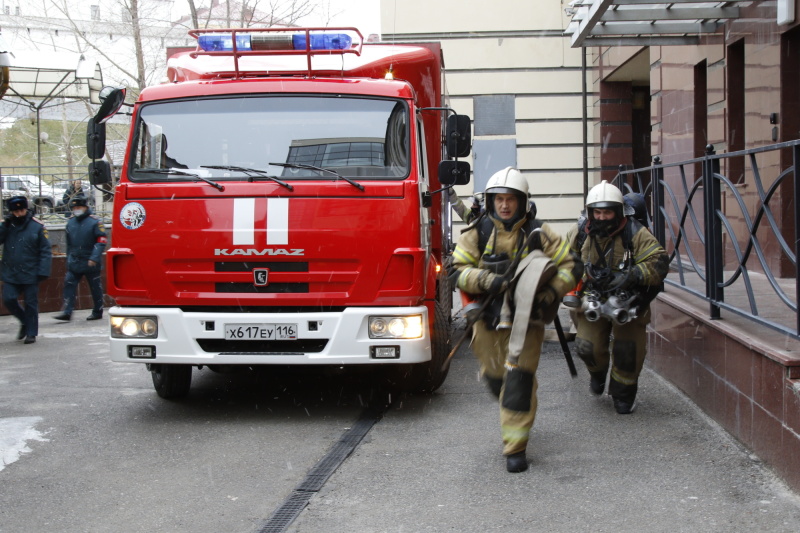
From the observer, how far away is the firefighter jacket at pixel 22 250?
10.9 meters

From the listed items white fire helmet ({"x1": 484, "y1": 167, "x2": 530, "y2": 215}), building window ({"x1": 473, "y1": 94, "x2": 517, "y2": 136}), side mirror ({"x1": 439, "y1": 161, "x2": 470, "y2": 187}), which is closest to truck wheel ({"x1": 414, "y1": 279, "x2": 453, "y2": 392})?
side mirror ({"x1": 439, "y1": 161, "x2": 470, "y2": 187})

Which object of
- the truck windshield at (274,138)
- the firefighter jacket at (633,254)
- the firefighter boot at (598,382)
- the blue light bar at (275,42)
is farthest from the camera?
the blue light bar at (275,42)

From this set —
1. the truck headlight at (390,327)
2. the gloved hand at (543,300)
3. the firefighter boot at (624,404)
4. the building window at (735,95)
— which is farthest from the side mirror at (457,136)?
the building window at (735,95)

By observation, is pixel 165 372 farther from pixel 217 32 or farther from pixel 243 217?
pixel 217 32

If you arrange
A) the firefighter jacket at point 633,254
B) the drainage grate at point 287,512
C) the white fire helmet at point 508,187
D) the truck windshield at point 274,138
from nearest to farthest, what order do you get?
the drainage grate at point 287,512
the white fire helmet at point 508,187
the firefighter jacket at point 633,254
the truck windshield at point 274,138

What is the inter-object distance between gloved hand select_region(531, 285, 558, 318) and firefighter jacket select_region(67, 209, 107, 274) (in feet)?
28.7

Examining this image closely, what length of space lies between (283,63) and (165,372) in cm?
253

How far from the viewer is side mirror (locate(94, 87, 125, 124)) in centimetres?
667

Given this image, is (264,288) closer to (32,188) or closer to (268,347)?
(268,347)

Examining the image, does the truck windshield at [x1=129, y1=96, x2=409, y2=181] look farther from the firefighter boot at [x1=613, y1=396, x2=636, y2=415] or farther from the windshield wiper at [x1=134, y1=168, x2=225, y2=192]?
the firefighter boot at [x1=613, y1=396, x2=636, y2=415]

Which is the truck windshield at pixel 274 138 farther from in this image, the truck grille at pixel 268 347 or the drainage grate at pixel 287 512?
the drainage grate at pixel 287 512

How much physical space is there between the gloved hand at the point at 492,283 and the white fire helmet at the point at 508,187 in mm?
438

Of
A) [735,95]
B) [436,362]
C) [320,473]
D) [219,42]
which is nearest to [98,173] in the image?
[219,42]

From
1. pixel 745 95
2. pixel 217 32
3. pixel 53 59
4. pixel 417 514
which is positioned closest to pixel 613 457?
pixel 417 514
